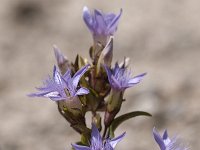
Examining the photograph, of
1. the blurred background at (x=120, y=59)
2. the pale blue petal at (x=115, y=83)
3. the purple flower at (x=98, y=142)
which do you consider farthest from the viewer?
the blurred background at (x=120, y=59)

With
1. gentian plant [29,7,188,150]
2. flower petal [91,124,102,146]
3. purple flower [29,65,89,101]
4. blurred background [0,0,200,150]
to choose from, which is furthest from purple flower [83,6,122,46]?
blurred background [0,0,200,150]

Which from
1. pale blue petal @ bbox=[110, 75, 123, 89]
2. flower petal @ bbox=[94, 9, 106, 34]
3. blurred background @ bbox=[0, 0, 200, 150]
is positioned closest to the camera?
pale blue petal @ bbox=[110, 75, 123, 89]

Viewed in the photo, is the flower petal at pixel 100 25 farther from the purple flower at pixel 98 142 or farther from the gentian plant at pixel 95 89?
the purple flower at pixel 98 142

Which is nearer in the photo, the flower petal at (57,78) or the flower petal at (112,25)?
the flower petal at (57,78)

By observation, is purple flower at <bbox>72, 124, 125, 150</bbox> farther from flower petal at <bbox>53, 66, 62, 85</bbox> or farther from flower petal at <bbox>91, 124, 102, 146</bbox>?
flower petal at <bbox>53, 66, 62, 85</bbox>

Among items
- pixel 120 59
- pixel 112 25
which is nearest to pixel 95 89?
pixel 112 25

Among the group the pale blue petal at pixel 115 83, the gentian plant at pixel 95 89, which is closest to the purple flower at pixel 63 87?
the gentian plant at pixel 95 89
